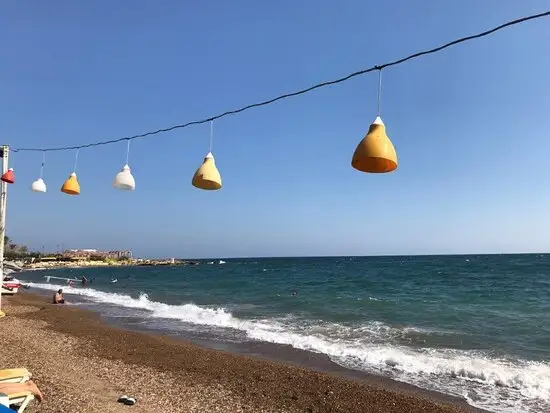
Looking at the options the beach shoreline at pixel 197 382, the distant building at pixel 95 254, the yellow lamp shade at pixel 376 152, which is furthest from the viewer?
the distant building at pixel 95 254

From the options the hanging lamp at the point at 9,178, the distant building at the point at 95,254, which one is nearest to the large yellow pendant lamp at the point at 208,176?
the hanging lamp at the point at 9,178

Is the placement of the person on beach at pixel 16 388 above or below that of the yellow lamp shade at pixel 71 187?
below

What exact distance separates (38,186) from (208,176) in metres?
4.49

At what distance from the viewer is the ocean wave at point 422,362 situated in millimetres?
8430

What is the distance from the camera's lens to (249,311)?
2092cm

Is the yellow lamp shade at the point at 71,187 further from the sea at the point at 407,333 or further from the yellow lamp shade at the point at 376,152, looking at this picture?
the sea at the point at 407,333

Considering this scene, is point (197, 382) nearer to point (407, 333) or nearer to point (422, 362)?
point (422, 362)

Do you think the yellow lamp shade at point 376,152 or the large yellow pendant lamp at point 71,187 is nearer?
the yellow lamp shade at point 376,152

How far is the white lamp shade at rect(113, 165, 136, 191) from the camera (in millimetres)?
5504

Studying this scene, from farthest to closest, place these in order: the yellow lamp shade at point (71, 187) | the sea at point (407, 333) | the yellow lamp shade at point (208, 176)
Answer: the sea at point (407, 333) → the yellow lamp shade at point (71, 187) → the yellow lamp shade at point (208, 176)

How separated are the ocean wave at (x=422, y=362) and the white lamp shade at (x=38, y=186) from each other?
7.72 m

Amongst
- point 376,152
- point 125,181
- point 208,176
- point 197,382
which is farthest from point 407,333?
point 376,152

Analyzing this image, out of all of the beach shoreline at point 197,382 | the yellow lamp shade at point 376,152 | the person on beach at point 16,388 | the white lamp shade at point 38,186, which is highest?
the white lamp shade at point 38,186

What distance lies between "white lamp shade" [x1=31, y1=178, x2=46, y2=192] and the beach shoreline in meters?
3.12
